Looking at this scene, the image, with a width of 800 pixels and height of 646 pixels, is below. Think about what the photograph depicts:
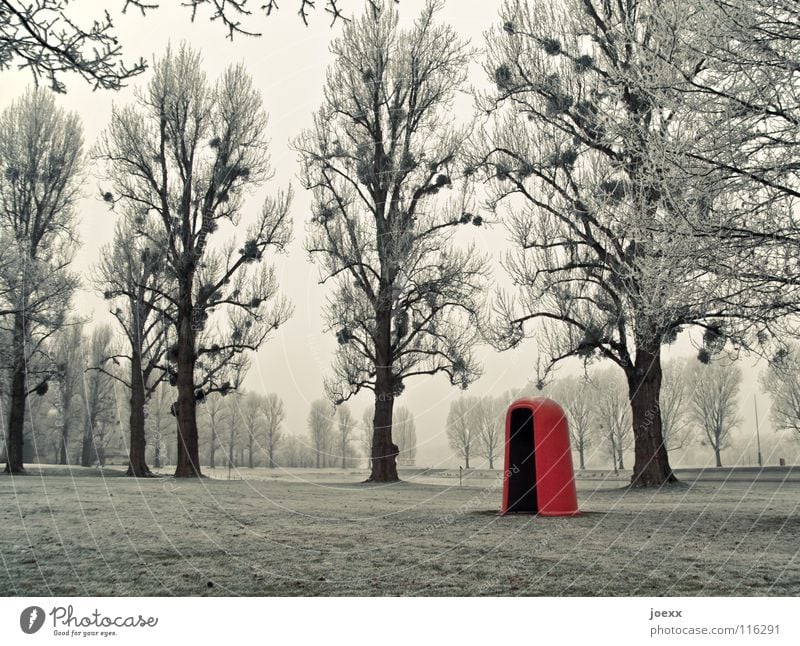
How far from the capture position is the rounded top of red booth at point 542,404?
250 inches

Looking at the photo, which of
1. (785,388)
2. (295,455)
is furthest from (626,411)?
(295,455)

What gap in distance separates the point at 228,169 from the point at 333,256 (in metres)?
2.36

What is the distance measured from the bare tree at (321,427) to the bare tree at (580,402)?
14.0ft

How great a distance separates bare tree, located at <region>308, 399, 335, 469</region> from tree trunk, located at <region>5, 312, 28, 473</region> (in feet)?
14.7

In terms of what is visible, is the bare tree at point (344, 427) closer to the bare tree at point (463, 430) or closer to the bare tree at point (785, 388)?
the bare tree at point (463, 430)

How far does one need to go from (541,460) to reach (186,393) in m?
7.03

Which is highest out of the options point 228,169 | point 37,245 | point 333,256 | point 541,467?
point 228,169

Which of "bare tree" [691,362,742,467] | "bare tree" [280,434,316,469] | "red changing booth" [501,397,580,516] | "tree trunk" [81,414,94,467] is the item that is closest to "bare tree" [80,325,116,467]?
"tree trunk" [81,414,94,467]

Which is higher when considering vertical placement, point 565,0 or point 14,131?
point 565,0

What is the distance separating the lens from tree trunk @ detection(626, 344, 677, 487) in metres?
9.95

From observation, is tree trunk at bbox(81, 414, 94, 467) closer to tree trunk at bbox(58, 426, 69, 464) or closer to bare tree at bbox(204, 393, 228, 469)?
tree trunk at bbox(58, 426, 69, 464)

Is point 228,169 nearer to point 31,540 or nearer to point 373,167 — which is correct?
point 373,167
